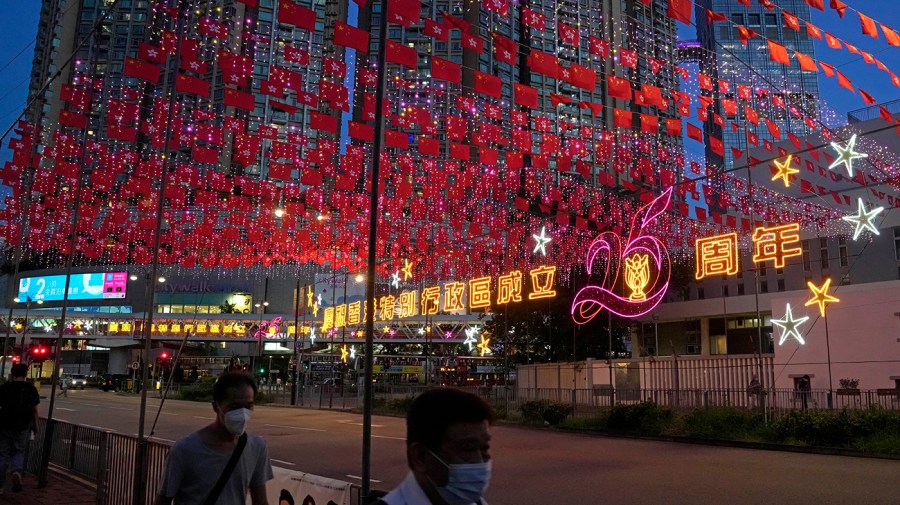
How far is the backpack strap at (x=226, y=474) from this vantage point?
3.78 m

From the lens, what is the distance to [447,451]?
7.00 ft

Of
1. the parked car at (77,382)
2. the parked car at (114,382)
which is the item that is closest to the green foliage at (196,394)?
the parked car at (114,382)

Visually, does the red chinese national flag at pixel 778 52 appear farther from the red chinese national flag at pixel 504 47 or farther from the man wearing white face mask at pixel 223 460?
the man wearing white face mask at pixel 223 460

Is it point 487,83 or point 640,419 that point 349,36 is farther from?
point 640,419

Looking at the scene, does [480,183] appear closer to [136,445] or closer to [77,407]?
[77,407]

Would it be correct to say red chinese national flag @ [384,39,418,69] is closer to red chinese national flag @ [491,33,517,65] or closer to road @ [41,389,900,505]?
red chinese national flag @ [491,33,517,65]

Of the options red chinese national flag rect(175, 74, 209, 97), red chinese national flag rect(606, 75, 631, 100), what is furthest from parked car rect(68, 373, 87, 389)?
red chinese national flag rect(606, 75, 631, 100)

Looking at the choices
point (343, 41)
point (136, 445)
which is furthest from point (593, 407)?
point (136, 445)

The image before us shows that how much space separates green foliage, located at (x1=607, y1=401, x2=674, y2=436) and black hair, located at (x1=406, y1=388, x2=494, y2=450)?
18.1 metres

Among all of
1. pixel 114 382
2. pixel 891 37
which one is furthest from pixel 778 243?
pixel 114 382

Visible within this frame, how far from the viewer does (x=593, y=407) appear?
949 inches

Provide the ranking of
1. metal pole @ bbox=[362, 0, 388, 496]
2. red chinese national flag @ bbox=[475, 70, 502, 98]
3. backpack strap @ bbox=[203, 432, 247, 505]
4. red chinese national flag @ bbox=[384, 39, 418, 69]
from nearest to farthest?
1. backpack strap @ bbox=[203, 432, 247, 505]
2. metal pole @ bbox=[362, 0, 388, 496]
3. red chinese national flag @ bbox=[384, 39, 418, 69]
4. red chinese national flag @ bbox=[475, 70, 502, 98]

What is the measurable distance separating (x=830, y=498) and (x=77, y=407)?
29172 millimetres

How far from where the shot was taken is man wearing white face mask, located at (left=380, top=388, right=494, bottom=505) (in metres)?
2.10
